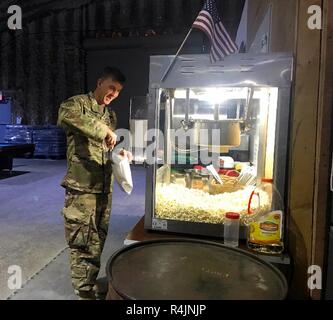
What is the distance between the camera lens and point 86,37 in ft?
34.6

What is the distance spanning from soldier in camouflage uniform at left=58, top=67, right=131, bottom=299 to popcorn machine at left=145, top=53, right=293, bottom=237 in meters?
0.38

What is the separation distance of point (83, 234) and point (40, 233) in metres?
1.75

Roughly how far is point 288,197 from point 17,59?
39.4 feet

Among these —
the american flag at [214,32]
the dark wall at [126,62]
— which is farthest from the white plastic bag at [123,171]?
the dark wall at [126,62]

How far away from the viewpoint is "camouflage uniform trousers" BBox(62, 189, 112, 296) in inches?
80.0

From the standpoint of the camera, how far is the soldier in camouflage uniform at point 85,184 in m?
2.03

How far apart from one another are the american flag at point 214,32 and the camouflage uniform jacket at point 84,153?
2.74 feet
